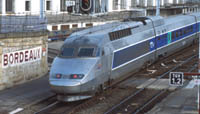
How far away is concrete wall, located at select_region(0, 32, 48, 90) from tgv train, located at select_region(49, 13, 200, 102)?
4.72m

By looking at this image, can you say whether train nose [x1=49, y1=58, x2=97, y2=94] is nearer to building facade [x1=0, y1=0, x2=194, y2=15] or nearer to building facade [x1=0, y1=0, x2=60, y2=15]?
building facade [x1=0, y1=0, x2=194, y2=15]

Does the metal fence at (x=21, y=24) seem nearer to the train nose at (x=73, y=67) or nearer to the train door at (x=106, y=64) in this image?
the train nose at (x=73, y=67)

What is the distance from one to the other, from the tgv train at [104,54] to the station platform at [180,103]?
3.57 metres

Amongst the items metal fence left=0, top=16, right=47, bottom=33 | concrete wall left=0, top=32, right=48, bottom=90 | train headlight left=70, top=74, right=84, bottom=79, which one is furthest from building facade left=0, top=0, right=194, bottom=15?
train headlight left=70, top=74, right=84, bottom=79

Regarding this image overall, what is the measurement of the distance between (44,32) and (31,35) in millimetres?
1607

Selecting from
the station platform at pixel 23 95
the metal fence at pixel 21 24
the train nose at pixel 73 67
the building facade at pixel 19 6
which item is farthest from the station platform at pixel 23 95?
Result: the building facade at pixel 19 6

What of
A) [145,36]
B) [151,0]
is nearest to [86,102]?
[145,36]

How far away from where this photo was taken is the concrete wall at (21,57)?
26922 mm

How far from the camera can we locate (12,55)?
27.7m

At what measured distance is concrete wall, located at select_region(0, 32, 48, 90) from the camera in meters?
26.9

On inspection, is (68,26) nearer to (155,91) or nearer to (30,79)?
(30,79)

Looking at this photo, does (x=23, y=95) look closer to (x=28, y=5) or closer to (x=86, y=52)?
(x=86, y=52)

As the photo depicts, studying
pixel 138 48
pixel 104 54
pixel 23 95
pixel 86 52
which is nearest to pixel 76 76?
pixel 86 52

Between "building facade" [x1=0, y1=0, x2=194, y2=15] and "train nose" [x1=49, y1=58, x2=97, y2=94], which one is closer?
"train nose" [x1=49, y1=58, x2=97, y2=94]
